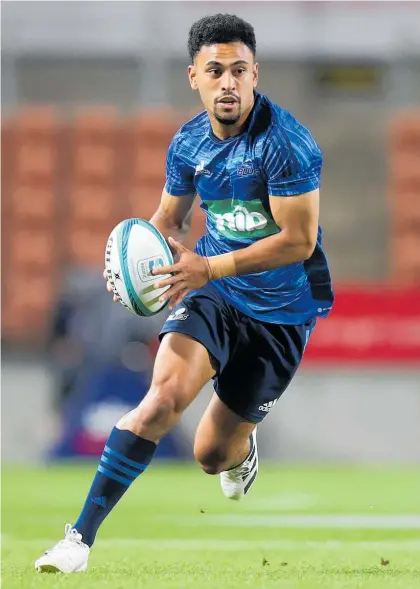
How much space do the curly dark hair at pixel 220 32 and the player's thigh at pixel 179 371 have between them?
50.3 inches

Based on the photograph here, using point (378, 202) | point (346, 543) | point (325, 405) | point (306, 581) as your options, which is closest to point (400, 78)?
point (378, 202)

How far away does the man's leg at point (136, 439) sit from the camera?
Answer: 5230 mm

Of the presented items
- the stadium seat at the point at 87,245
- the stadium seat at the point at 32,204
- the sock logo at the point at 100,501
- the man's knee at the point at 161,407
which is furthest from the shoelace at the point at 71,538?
the stadium seat at the point at 32,204

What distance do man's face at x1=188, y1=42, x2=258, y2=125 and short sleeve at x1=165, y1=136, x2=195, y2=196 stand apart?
452 millimetres

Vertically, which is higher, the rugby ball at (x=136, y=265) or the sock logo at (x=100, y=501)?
the rugby ball at (x=136, y=265)

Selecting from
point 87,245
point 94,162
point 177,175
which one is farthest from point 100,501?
point 94,162

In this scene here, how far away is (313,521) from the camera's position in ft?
26.2

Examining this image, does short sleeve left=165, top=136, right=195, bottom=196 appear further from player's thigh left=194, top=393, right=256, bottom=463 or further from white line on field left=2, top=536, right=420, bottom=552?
white line on field left=2, top=536, right=420, bottom=552

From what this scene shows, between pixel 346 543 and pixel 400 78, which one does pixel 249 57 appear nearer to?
pixel 346 543

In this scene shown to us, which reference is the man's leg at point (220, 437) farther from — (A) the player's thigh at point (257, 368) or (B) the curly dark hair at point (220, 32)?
(B) the curly dark hair at point (220, 32)

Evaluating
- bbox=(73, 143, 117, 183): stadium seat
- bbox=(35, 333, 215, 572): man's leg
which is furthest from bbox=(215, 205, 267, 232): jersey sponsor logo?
bbox=(73, 143, 117, 183): stadium seat

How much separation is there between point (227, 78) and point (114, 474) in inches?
68.8

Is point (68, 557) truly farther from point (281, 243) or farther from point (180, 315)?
point (281, 243)

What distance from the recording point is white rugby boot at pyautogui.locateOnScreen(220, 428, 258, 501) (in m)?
6.79
